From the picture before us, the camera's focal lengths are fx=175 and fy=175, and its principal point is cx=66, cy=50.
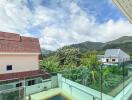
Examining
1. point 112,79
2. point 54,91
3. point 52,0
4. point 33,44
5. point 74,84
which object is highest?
point 52,0

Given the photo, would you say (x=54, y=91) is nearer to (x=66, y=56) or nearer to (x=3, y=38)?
(x=3, y=38)

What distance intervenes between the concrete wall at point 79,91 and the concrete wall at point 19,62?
5627mm

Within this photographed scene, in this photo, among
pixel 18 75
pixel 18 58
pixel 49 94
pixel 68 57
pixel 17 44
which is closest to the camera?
pixel 49 94

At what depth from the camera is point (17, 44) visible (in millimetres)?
16797

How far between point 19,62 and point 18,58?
0.40m

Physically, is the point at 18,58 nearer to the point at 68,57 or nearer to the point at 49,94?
the point at 49,94

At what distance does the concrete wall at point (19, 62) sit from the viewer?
49.5 ft

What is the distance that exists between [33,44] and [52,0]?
8.37m

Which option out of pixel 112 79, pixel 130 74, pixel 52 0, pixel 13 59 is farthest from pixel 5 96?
pixel 52 0

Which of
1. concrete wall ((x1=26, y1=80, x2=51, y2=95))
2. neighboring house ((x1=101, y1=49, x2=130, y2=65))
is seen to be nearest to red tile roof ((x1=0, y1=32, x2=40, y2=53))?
concrete wall ((x1=26, y1=80, x2=51, y2=95))

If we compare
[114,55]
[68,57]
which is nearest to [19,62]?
[68,57]

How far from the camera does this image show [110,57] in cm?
4350

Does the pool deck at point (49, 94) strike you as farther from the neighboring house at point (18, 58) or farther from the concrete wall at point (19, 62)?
the concrete wall at point (19, 62)

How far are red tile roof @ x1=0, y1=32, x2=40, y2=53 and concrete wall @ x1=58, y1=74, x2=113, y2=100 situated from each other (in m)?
5.90
